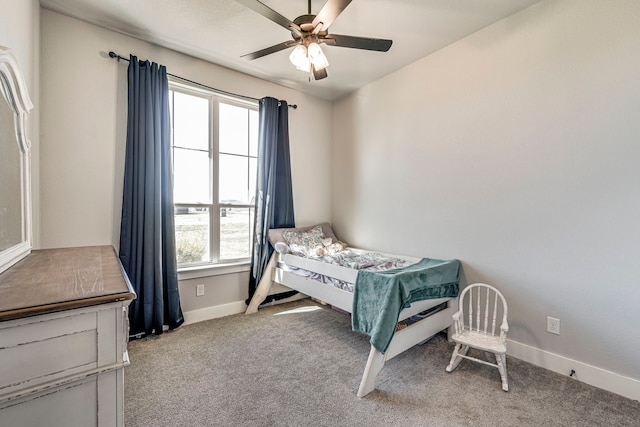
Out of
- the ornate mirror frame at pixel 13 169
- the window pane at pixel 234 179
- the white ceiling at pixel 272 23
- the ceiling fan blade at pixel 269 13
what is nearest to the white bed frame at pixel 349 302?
the window pane at pixel 234 179

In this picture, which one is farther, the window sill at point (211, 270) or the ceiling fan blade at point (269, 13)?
the window sill at point (211, 270)

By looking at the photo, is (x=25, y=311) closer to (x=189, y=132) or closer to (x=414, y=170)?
(x=189, y=132)

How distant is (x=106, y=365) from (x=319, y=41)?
2.00 meters

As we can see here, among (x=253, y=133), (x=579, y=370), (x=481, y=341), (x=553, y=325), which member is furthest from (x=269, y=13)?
(x=579, y=370)

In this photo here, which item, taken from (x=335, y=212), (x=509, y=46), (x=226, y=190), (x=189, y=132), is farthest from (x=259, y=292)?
(x=509, y=46)

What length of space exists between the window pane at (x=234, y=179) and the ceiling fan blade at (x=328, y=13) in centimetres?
182

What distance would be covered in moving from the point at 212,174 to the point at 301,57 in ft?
5.46

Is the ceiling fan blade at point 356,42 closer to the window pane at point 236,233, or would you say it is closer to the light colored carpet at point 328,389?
the window pane at point 236,233

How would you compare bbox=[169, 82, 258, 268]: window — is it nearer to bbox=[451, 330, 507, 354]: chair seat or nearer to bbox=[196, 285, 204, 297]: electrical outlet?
bbox=[196, 285, 204, 297]: electrical outlet

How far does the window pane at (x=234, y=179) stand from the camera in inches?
124

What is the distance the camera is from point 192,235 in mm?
2938

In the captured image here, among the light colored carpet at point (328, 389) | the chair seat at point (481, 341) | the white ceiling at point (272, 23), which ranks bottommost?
the light colored carpet at point (328, 389)

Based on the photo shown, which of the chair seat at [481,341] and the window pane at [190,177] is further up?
the window pane at [190,177]

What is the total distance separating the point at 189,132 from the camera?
2.92 meters
